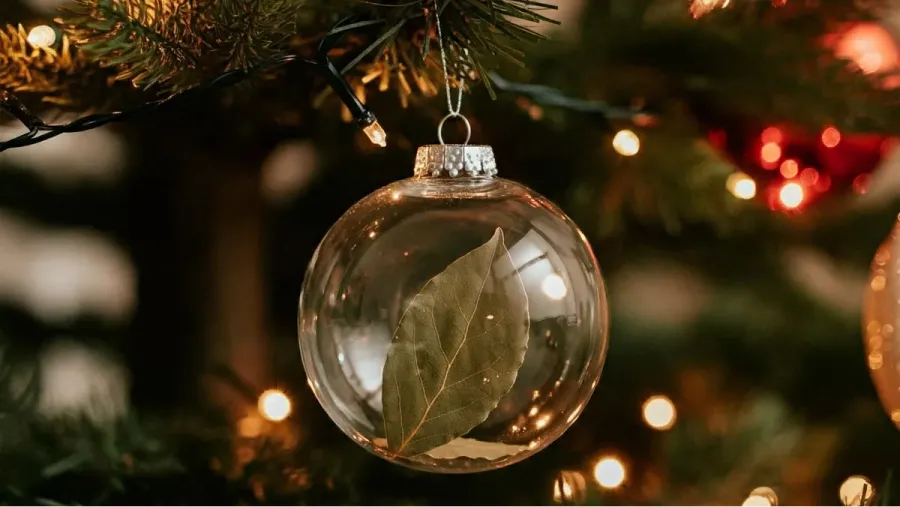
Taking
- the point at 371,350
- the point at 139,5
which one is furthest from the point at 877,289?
the point at 139,5

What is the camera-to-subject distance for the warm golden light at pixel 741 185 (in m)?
0.53

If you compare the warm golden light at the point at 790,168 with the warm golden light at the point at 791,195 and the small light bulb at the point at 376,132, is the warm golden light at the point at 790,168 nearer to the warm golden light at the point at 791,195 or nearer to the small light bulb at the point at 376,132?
the warm golden light at the point at 791,195

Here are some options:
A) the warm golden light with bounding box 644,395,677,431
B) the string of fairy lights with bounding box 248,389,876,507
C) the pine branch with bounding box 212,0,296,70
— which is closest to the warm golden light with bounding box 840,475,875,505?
the string of fairy lights with bounding box 248,389,876,507

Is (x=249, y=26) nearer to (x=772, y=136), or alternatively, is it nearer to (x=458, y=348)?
(x=458, y=348)

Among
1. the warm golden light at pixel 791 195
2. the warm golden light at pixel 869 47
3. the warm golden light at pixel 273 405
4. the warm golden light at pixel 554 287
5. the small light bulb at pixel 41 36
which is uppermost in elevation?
the warm golden light at pixel 869 47

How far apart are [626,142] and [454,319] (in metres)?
0.27

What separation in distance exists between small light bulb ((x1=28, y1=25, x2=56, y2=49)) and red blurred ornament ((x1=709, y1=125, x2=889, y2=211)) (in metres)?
0.45

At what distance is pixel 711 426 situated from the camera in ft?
1.86

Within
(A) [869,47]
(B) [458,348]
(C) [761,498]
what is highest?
(A) [869,47]

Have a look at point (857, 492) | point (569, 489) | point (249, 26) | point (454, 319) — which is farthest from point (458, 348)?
point (857, 492)

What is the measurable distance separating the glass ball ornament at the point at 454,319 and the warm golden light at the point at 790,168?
0.31 meters

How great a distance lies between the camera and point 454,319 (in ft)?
1.01

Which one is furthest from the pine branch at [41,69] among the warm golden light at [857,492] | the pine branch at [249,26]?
the warm golden light at [857,492]

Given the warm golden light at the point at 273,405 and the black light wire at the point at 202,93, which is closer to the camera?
the black light wire at the point at 202,93
